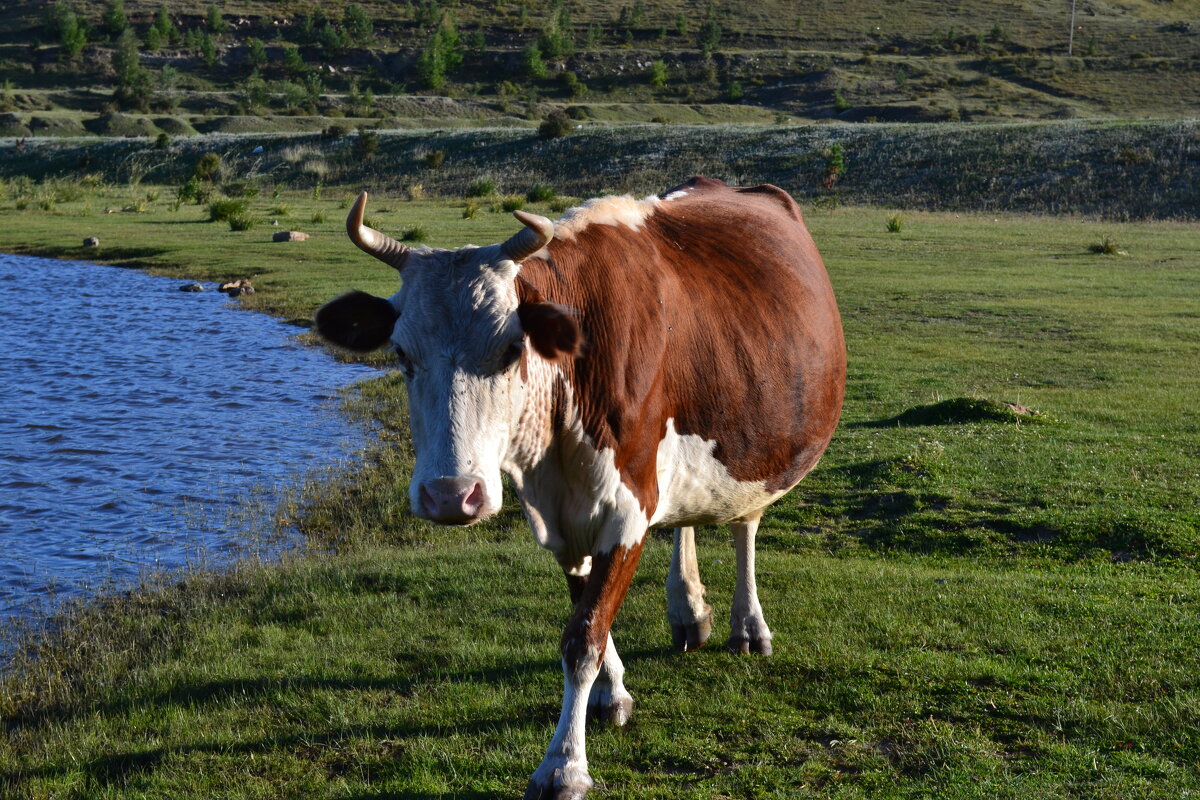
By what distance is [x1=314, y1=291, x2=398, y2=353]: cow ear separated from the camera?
14.7ft

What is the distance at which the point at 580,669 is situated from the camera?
15.2 feet

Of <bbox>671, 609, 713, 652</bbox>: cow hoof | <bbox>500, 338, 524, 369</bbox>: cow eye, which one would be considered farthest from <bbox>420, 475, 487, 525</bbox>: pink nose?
<bbox>671, 609, 713, 652</bbox>: cow hoof

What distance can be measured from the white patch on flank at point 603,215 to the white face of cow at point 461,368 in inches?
27.2

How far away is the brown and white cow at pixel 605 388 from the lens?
4.17 m

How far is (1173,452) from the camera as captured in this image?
1060 centimetres

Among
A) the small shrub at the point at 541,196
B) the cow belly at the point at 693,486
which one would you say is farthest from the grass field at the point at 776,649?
the small shrub at the point at 541,196

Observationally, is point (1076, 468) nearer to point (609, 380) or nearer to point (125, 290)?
point (609, 380)

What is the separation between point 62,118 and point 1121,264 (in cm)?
7655

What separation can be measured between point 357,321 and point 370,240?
435 mm

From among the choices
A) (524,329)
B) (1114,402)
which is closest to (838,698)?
(524,329)

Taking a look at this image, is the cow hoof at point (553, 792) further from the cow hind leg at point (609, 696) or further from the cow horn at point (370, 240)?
the cow horn at point (370, 240)

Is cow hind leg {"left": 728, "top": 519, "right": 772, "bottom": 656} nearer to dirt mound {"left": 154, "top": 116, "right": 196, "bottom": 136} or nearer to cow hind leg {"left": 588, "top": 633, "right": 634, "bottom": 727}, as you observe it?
cow hind leg {"left": 588, "top": 633, "right": 634, "bottom": 727}

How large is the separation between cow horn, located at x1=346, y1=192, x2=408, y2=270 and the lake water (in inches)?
211

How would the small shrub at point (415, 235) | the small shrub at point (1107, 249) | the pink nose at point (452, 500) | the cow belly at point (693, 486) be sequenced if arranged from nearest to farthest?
1. the pink nose at point (452, 500)
2. the cow belly at point (693, 486)
3. the small shrub at point (1107, 249)
4. the small shrub at point (415, 235)
